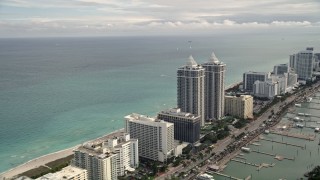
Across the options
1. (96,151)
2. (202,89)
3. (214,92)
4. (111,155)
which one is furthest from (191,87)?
(96,151)

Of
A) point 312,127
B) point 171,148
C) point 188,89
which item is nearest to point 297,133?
point 312,127

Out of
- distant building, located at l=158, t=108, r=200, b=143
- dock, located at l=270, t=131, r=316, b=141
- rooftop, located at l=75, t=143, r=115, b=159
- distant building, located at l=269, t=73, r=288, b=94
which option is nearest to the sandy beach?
rooftop, located at l=75, t=143, r=115, b=159

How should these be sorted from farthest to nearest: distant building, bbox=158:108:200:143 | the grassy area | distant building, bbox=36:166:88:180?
distant building, bbox=158:108:200:143 < the grassy area < distant building, bbox=36:166:88:180

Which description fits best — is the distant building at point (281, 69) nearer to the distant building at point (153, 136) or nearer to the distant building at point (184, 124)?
the distant building at point (184, 124)

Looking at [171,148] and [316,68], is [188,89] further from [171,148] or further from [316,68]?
[316,68]

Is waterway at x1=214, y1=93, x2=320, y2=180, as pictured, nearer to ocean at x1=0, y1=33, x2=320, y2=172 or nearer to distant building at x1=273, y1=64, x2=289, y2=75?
ocean at x1=0, y1=33, x2=320, y2=172
